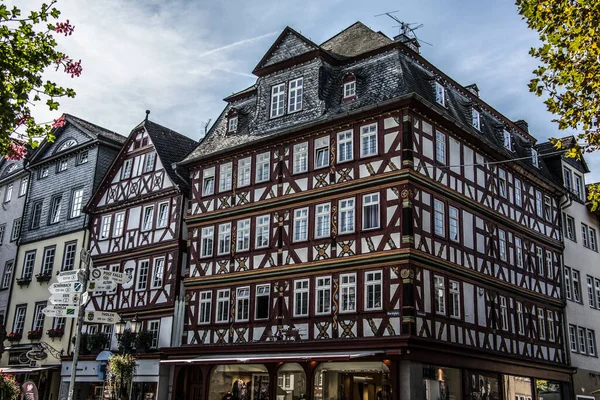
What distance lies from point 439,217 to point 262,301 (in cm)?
768

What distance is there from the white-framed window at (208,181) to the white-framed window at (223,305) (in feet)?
15.6

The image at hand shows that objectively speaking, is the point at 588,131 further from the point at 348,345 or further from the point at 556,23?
the point at 348,345

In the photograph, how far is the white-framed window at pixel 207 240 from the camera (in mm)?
30219

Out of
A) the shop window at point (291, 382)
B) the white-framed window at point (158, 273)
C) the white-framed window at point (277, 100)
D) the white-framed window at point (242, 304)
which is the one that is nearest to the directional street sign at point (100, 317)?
the shop window at point (291, 382)

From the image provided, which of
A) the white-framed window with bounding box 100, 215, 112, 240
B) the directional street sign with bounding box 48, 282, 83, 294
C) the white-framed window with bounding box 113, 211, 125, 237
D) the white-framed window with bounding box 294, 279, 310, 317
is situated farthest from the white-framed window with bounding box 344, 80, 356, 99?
the white-framed window with bounding box 100, 215, 112, 240

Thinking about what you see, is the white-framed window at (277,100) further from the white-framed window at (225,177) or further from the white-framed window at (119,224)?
the white-framed window at (119,224)

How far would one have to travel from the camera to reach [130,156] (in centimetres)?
3591

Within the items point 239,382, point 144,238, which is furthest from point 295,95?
point 239,382

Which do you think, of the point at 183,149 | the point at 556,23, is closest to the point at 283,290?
the point at 183,149

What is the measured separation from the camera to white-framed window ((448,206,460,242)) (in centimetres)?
2573

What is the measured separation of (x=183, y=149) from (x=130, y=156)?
2.74 m

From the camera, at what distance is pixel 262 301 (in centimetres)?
2733

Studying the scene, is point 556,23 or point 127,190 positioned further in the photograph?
point 127,190

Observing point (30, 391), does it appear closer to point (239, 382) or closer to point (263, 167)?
point (239, 382)
